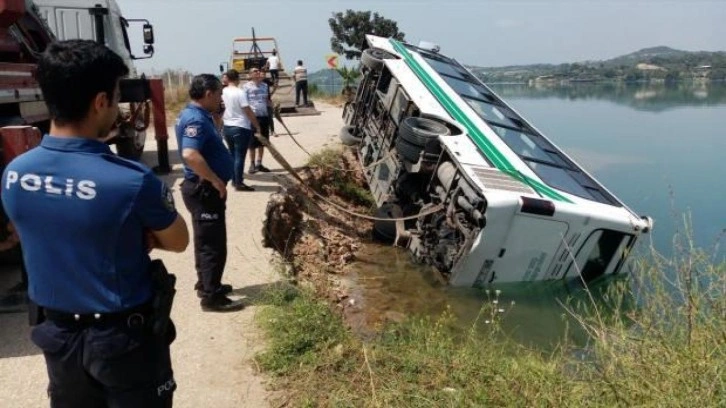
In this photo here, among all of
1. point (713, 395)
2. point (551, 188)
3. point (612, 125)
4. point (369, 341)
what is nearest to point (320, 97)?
point (612, 125)

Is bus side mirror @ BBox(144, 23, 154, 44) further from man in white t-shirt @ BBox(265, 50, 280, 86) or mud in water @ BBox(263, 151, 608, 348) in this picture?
man in white t-shirt @ BBox(265, 50, 280, 86)

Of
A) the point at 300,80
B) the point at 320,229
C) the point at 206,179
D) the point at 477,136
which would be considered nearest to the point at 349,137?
the point at 320,229

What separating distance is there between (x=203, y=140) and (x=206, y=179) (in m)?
0.28

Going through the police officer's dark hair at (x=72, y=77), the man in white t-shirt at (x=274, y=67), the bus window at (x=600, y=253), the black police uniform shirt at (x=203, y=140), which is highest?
the police officer's dark hair at (x=72, y=77)

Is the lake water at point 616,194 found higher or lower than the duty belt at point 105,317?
lower

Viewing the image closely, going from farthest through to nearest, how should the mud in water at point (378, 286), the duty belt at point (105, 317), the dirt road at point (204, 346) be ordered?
the mud in water at point (378, 286) → the dirt road at point (204, 346) → the duty belt at point (105, 317)

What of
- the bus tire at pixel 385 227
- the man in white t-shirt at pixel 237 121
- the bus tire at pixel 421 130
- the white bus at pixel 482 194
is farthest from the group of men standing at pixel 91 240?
the man in white t-shirt at pixel 237 121

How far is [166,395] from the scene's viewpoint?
6.93 feet

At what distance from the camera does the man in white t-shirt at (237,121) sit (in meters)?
7.79

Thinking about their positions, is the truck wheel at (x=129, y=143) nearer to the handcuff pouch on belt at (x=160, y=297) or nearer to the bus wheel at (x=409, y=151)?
the bus wheel at (x=409, y=151)

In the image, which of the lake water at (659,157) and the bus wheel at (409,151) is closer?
the bus wheel at (409,151)

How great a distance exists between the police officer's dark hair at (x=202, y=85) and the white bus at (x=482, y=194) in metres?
2.49

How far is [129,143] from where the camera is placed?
10.2 metres

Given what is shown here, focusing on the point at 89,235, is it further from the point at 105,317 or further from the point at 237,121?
the point at 237,121
